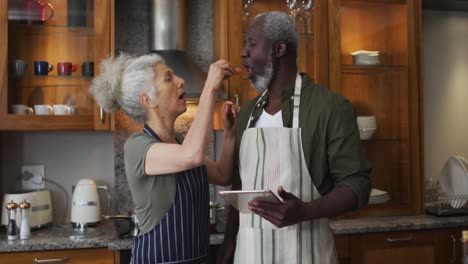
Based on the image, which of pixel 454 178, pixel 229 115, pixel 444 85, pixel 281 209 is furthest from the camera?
pixel 444 85

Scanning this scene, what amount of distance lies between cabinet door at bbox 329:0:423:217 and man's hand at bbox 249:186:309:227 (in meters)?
1.48

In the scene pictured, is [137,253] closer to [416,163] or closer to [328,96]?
[328,96]

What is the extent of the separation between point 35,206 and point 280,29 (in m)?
1.66

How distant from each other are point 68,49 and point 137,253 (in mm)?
1476

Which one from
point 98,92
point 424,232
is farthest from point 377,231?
point 98,92

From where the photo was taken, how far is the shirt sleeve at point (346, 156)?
5.09ft

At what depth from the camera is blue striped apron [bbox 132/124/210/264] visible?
155 centimetres

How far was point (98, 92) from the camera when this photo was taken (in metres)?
1.68

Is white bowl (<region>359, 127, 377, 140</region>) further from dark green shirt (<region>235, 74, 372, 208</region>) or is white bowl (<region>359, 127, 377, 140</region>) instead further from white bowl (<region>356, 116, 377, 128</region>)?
dark green shirt (<region>235, 74, 372, 208</region>)

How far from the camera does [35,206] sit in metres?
2.57

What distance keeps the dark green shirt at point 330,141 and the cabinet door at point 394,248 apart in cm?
97

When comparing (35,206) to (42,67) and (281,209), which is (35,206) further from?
(281,209)

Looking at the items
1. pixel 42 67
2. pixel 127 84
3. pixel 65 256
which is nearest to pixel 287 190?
pixel 127 84

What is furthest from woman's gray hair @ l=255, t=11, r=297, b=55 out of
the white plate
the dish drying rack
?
the white plate
